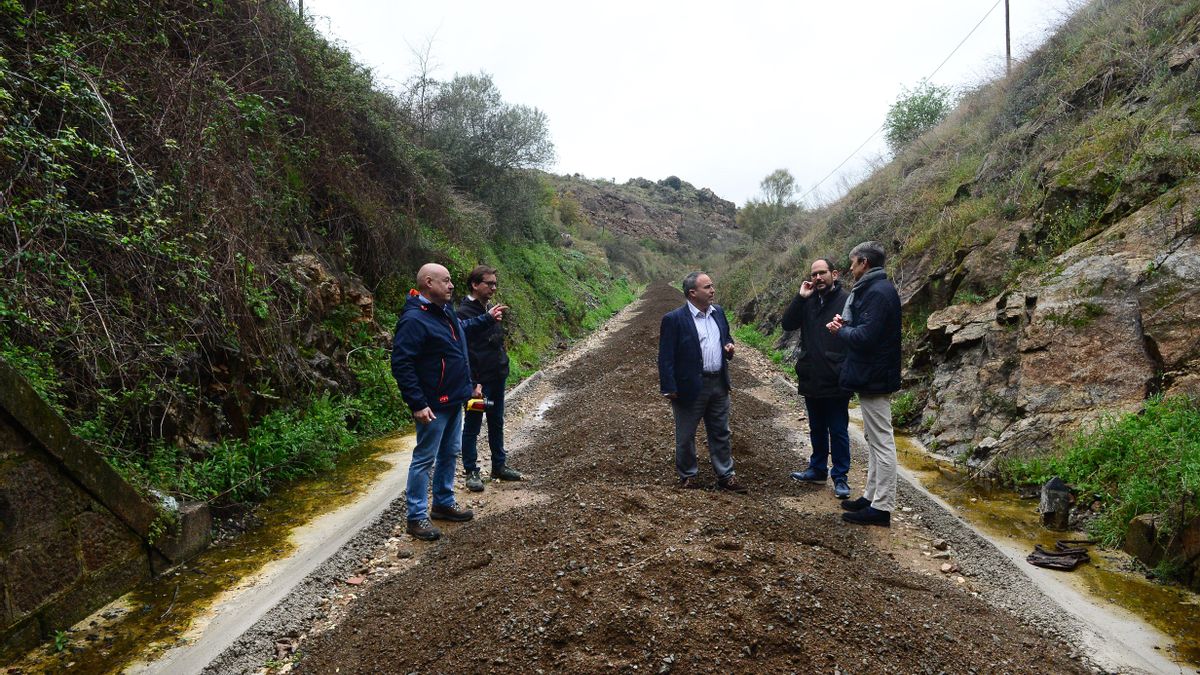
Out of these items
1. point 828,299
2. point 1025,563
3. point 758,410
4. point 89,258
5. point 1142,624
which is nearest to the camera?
point 1142,624

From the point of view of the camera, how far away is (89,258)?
4.83 meters

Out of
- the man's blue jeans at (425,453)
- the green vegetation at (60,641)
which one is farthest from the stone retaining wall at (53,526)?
the man's blue jeans at (425,453)

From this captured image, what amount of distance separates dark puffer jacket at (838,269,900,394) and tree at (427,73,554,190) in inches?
633

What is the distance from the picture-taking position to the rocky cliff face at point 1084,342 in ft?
17.5

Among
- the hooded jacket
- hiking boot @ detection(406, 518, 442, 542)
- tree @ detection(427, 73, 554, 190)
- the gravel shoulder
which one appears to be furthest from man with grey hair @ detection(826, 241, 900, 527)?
tree @ detection(427, 73, 554, 190)

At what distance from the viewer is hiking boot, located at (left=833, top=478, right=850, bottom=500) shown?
5.27m

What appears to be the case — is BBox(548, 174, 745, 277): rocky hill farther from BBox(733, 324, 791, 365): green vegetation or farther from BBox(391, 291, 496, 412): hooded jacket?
BBox(391, 291, 496, 412): hooded jacket

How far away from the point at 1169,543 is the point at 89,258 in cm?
753

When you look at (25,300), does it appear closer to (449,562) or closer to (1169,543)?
(449,562)

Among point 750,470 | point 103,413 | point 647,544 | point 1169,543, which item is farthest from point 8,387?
point 1169,543

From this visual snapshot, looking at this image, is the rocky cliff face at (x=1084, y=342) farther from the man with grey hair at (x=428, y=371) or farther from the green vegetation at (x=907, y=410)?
the man with grey hair at (x=428, y=371)

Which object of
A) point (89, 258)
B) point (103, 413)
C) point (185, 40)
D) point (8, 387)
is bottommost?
point (103, 413)

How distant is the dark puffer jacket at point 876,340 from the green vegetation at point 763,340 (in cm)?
948

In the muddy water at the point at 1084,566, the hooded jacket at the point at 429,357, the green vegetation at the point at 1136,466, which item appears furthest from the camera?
the hooded jacket at the point at 429,357
